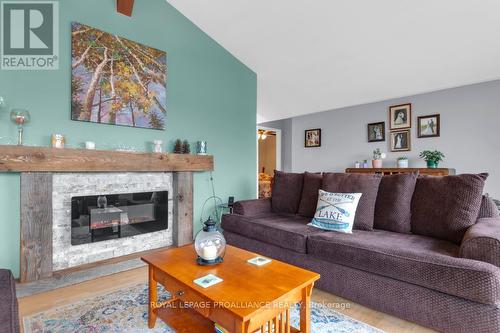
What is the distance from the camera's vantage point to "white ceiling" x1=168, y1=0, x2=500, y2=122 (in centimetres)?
276

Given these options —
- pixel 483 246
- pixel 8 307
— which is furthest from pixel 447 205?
pixel 8 307

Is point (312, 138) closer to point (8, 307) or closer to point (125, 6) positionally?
Result: point (125, 6)

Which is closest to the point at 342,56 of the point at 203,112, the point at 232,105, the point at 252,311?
the point at 232,105

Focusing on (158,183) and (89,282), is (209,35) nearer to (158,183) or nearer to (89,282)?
(158,183)

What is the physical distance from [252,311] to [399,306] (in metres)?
1.15

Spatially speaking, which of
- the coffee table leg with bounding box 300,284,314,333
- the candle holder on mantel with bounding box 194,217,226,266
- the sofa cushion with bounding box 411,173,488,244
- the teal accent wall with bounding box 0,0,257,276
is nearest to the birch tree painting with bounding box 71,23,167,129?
the teal accent wall with bounding box 0,0,257,276

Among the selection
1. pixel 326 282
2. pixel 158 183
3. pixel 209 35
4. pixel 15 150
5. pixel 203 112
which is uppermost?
pixel 209 35

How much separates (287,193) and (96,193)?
202 centimetres

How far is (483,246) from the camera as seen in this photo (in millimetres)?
1506

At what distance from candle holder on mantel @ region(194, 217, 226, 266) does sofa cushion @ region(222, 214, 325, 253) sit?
0.87m

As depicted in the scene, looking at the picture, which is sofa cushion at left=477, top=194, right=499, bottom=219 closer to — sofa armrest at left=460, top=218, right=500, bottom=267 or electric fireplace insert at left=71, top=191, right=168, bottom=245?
sofa armrest at left=460, top=218, right=500, bottom=267

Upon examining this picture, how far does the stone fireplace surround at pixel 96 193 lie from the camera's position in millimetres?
2385

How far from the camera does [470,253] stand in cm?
154

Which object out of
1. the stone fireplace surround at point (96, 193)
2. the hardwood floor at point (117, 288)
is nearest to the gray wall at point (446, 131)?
the hardwood floor at point (117, 288)
